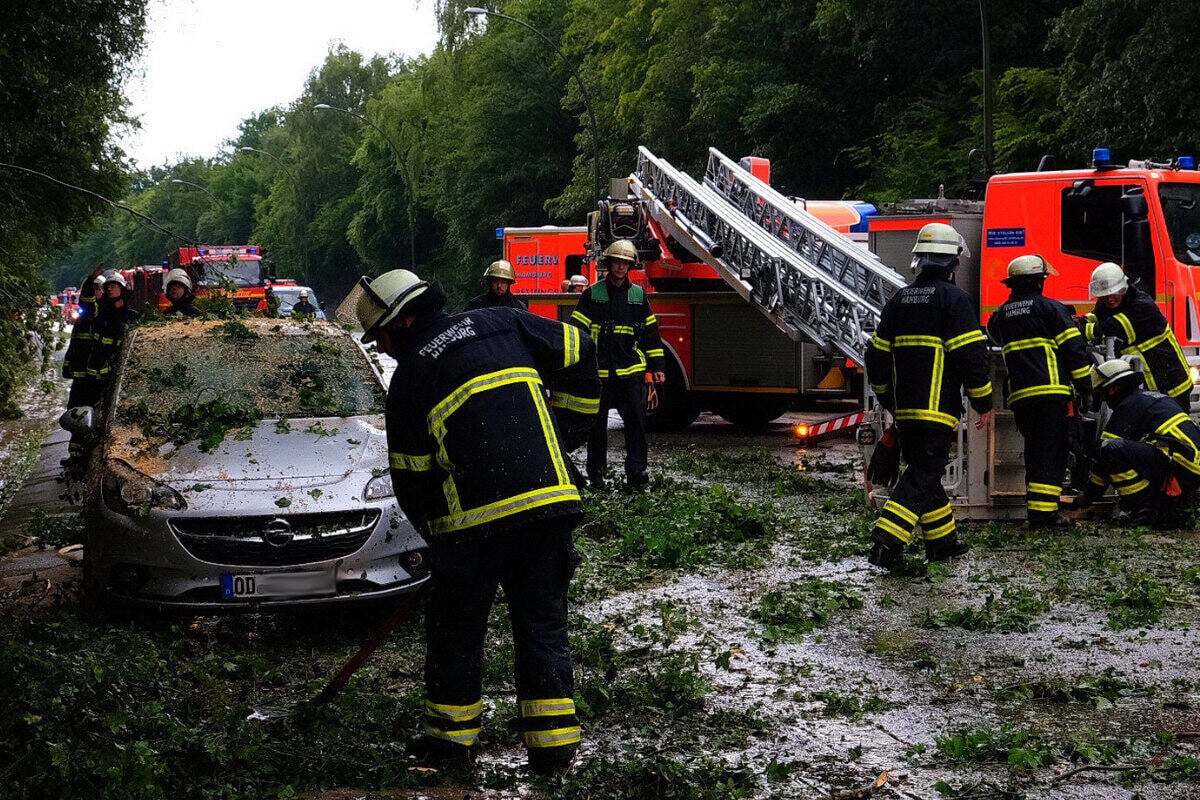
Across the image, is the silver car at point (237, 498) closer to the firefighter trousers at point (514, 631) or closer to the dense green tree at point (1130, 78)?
the firefighter trousers at point (514, 631)

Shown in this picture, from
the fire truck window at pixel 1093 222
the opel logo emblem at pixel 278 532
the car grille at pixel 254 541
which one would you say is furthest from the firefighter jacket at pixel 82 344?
the fire truck window at pixel 1093 222

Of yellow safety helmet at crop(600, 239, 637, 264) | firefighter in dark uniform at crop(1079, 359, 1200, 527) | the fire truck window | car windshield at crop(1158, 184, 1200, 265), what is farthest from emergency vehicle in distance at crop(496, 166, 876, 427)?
firefighter in dark uniform at crop(1079, 359, 1200, 527)

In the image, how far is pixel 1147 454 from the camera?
9383mm

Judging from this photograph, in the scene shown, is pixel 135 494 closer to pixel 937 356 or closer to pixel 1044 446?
pixel 937 356

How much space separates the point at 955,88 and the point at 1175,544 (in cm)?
2235

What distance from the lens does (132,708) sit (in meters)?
5.18

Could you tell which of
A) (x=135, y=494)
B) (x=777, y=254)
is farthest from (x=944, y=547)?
(x=777, y=254)

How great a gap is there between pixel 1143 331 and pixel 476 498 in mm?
7157

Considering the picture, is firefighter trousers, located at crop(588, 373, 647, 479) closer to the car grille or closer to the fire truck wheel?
the fire truck wheel

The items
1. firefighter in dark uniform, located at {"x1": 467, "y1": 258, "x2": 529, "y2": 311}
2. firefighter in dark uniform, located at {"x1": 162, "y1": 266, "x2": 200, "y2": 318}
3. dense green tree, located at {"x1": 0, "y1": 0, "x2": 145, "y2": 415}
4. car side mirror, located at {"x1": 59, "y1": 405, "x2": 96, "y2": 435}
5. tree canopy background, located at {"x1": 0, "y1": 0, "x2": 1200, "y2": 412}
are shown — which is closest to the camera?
car side mirror, located at {"x1": 59, "y1": 405, "x2": 96, "y2": 435}

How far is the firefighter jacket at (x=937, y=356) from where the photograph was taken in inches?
320

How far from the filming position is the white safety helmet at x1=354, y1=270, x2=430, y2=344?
15.8ft

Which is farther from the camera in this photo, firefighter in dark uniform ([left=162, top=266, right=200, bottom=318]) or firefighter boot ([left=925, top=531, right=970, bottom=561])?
firefighter in dark uniform ([left=162, top=266, right=200, bottom=318])

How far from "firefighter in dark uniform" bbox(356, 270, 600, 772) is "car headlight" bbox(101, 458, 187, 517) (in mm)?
2196
